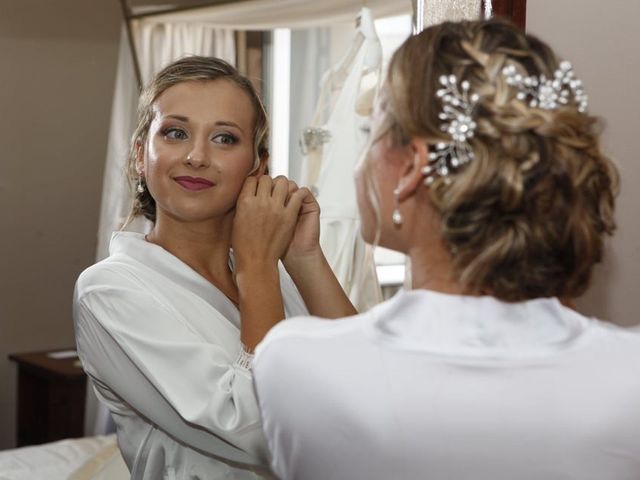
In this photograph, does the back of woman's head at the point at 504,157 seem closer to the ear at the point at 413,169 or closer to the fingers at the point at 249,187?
the ear at the point at 413,169

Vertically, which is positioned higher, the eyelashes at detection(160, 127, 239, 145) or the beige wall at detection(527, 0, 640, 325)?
the beige wall at detection(527, 0, 640, 325)

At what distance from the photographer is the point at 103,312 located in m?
1.26

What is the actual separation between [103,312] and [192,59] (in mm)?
423

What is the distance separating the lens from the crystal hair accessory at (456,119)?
2.68ft

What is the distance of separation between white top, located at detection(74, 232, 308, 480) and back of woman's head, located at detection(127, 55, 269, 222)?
0.41 ft

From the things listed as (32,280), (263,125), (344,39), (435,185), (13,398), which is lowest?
(13,398)

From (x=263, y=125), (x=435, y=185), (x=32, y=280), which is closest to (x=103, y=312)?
(x=263, y=125)

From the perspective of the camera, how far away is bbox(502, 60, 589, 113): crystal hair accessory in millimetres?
830

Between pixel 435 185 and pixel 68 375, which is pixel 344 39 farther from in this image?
pixel 68 375

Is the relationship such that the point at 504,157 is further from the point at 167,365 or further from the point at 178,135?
the point at 178,135

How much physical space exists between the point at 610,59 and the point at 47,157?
2657mm

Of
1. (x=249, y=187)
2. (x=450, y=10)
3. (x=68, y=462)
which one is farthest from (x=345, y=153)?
(x=68, y=462)

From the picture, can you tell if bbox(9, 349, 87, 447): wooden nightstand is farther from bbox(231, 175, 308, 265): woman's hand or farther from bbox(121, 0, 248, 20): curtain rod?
bbox(231, 175, 308, 265): woman's hand

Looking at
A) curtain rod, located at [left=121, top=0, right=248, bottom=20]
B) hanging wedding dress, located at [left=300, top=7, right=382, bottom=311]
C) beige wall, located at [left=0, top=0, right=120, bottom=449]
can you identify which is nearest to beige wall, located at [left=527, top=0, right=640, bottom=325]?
hanging wedding dress, located at [left=300, top=7, right=382, bottom=311]
